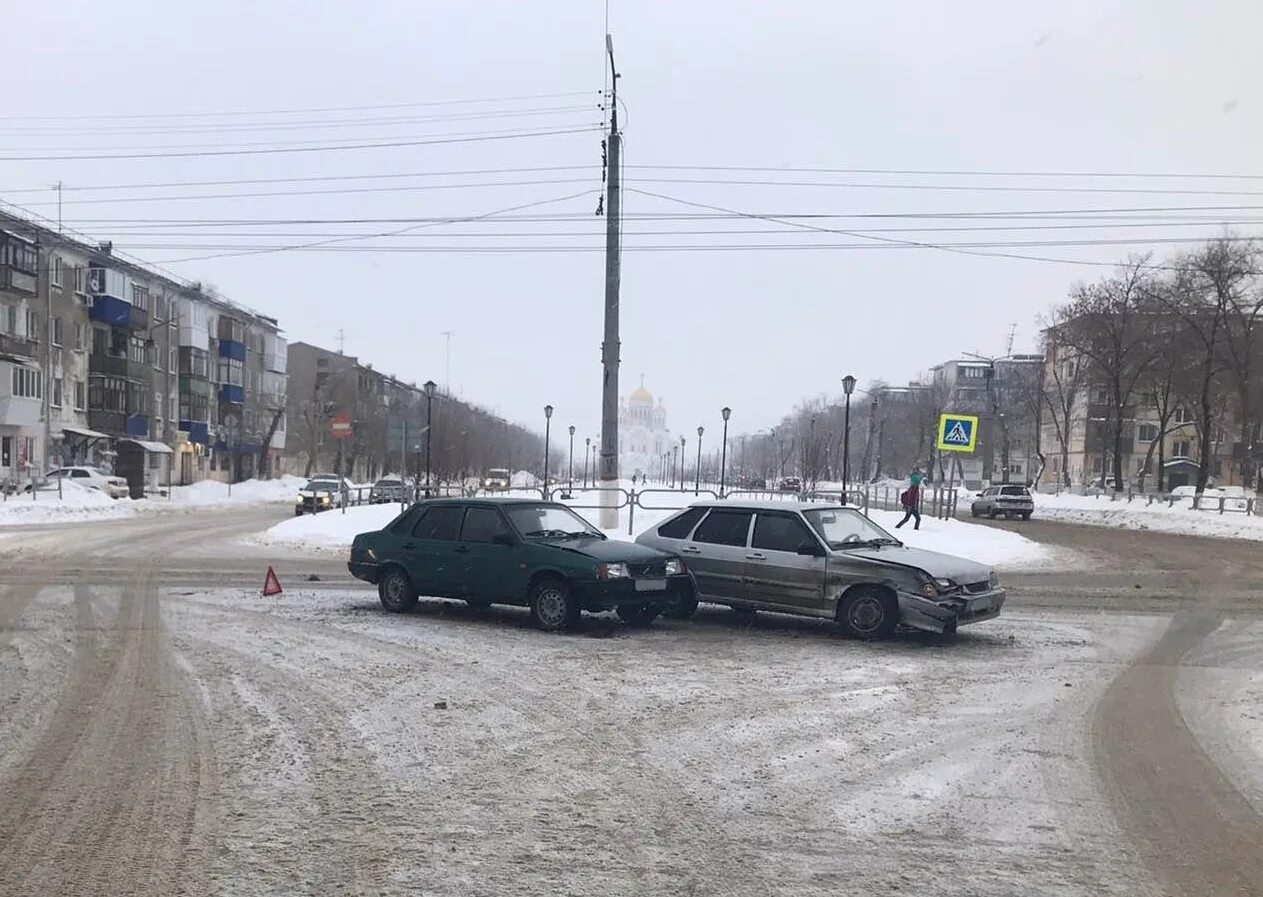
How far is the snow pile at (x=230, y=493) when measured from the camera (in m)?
54.9

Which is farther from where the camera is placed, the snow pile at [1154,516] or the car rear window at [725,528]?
the snow pile at [1154,516]

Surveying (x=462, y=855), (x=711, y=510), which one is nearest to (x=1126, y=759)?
(x=462, y=855)

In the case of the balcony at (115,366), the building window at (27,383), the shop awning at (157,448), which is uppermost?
the balcony at (115,366)

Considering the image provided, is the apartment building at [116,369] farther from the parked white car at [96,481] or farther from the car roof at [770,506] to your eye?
the car roof at [770,506]

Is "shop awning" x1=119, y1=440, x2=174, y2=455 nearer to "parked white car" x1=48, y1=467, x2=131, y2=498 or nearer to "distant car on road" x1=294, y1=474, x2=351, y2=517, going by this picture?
"parked white car" x1=48, y1=467, x2=131, y2=498

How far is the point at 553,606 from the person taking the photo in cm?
1184

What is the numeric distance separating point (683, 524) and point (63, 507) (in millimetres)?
30156

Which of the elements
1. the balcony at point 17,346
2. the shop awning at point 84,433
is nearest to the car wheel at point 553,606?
the balcony at point 17,346

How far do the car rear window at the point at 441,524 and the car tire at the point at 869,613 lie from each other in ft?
15.6

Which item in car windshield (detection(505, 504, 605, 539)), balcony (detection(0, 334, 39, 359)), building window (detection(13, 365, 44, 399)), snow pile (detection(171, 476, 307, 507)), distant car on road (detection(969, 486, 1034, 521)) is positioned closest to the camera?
car windshield (detection(505, 504, 605, 539))

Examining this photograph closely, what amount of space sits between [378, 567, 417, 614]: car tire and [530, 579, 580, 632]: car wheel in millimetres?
1983

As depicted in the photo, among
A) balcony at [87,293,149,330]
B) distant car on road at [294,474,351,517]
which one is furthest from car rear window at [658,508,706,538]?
balcony at [87,293,149,330]

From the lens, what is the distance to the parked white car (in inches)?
1870

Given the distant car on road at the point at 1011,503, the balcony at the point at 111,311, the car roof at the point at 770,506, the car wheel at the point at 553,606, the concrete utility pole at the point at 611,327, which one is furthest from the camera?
the balcony at the point at 111,311
